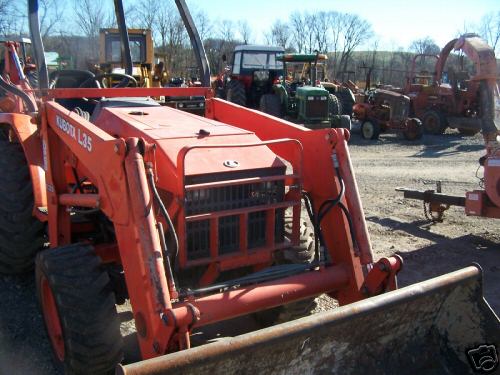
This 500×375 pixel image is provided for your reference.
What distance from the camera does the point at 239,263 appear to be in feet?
10.8

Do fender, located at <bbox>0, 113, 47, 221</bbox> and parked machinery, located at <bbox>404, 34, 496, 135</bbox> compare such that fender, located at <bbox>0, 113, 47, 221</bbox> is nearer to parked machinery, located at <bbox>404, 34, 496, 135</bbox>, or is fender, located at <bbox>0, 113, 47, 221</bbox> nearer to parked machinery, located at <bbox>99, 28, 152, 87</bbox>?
parked machinery, located at <bbox>99, 28, 152, 87</bbox>

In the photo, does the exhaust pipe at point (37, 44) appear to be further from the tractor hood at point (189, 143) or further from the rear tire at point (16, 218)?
the rear tire at point (16, 218)

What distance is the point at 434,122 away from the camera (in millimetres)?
16875

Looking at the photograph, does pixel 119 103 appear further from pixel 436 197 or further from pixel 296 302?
pixel 436 197

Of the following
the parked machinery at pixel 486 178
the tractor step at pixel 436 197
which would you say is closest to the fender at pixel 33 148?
the parked machinery at pixel 486 178

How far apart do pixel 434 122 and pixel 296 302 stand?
14.5 m

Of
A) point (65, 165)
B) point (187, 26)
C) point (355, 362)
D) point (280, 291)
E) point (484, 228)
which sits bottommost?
point (484, 228)

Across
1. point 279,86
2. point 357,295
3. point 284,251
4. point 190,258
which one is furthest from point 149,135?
point 279,86

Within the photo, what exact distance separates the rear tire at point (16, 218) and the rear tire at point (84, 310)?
4.10ft

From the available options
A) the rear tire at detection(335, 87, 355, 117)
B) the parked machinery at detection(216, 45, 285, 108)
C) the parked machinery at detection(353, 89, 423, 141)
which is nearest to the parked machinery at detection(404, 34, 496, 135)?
the parked machinery at detection(353, 89, 423, 141)

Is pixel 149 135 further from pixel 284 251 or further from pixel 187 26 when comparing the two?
pixel 187 26

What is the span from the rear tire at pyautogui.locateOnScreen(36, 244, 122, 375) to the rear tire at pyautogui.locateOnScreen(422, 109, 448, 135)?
15.4 metres

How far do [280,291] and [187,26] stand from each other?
9.06 feet

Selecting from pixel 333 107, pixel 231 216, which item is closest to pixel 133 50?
pixel 333 107
